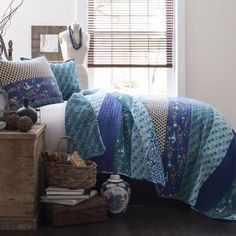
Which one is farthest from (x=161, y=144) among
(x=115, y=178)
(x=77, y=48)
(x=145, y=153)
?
(x=77, y=48)

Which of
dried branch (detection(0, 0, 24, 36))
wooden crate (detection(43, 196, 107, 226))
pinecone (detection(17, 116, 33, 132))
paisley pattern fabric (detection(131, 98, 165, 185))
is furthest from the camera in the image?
dried branch (detection(0, 0, 24, 36))

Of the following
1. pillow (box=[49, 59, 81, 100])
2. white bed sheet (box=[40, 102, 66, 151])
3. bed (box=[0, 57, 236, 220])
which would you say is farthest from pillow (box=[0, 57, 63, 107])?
pillow (box=[49, 59, 81, 100])

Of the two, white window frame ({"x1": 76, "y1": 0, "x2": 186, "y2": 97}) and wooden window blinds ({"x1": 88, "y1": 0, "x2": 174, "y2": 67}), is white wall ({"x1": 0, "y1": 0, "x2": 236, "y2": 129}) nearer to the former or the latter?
white window frame ({"x1": 76, "y1": 0, "x2": 186, "y2": 97})

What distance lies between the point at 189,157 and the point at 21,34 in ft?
9.42

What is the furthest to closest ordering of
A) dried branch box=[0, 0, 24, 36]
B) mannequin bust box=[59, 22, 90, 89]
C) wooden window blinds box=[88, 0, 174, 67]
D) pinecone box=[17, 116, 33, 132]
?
wooden window blinds box=[88, 0, 174, 67]
dried branch box=[0, 0, 24, 36]
mannequin bust box=[59, 22, 90, 89]
pinecone box=[17, 116, 33, 132]

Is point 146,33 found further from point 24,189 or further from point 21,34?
point 24,189

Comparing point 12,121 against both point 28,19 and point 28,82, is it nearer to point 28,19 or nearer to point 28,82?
point 28,82

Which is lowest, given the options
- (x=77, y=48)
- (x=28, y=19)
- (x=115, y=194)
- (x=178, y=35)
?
(x=115, y=194)

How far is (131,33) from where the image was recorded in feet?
16.3

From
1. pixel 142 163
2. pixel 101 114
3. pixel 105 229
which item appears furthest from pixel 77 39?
pixel 105 229

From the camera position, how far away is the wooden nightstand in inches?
87.4

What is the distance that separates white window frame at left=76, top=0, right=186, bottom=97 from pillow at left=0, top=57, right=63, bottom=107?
201 centimetres

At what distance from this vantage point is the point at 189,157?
8.48 ft

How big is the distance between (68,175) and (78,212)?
21 cm
